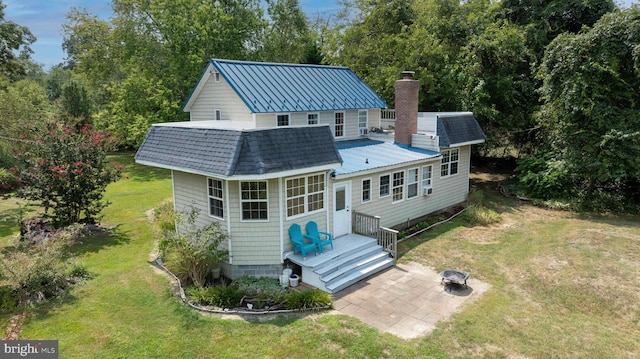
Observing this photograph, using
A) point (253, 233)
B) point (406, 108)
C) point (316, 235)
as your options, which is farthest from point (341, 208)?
point (406, 108)

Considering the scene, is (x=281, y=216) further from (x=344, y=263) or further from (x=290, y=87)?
(x=290, y=87)

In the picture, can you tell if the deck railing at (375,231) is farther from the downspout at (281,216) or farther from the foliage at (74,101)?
the foliage at (74,101)

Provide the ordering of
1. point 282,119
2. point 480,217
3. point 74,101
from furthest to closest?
point 74,101 → point 282,119 → point 480,217

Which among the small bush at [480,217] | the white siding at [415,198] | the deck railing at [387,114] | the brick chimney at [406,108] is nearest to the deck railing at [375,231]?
the white siding at [415,198]

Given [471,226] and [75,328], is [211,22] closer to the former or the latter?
[471,226]

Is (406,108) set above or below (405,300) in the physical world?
above

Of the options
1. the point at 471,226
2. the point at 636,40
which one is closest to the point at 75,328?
the point at 471,226
